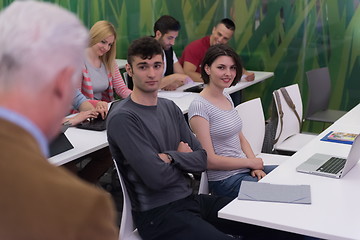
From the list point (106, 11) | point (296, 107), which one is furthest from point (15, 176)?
point (106, 11)

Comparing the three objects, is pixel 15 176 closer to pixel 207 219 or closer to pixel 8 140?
pixel 8 140

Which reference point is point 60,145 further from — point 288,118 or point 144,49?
point 288,118

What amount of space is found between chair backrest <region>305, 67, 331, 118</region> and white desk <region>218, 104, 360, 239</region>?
91.6 inches

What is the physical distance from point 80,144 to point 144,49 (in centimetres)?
69

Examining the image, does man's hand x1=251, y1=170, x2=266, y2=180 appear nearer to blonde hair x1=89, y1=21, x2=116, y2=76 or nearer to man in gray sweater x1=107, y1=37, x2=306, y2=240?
man in gray sweater x1=107, y1=37, x2=306, y2=240

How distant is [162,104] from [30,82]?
1.78 m

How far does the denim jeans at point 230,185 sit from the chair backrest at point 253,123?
45cm

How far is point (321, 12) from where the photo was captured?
577 centimetres

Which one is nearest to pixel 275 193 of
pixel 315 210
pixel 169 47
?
pixel 315 210

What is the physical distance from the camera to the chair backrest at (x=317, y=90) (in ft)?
15.7

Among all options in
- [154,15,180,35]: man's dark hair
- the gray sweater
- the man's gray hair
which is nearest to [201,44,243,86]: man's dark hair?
the gray sweater

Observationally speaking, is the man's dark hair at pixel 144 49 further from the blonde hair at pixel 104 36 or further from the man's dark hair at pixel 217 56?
the blonde hair at pixel 104 36

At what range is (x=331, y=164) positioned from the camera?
2.57m

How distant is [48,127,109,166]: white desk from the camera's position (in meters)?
2.70
